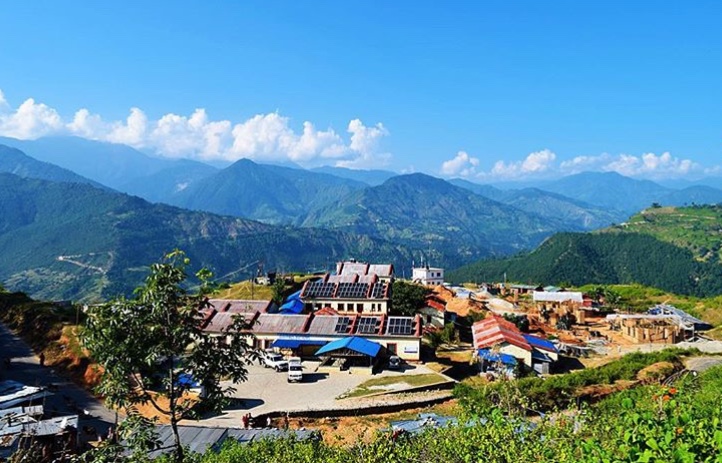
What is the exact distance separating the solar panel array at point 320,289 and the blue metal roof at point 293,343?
12552mm

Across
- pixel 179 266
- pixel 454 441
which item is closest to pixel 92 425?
pixel 179 266

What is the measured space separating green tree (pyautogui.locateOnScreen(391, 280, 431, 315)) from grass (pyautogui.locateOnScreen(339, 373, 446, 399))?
53.5ft

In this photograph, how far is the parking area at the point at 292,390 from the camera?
26094mm

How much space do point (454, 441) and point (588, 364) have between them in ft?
116

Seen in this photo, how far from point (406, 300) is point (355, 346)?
15842 mm

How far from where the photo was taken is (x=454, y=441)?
9625 mm

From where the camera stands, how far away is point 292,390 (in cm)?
2961

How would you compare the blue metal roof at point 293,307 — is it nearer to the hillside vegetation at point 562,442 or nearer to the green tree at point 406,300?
the green tree at point 406,300

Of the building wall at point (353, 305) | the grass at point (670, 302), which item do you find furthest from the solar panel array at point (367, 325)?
the grass at point (670, 302)

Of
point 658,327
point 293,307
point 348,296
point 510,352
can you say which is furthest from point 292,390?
point 658,327

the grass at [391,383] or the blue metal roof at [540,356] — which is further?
the blue metal roof at [540,356]

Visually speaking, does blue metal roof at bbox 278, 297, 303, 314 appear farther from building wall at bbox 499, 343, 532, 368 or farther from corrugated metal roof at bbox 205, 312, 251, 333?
building wall at bbox 499, 343, 532, 368

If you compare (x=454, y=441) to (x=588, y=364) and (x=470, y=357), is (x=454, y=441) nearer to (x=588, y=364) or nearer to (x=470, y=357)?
(x=470, y=357)

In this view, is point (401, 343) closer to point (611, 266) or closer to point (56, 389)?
point (56, 389)
